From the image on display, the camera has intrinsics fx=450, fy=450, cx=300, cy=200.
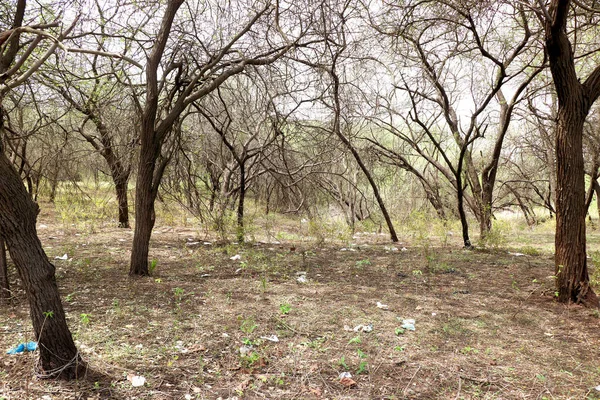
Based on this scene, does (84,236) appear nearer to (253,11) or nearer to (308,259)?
(308,259)

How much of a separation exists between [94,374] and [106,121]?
6.14m

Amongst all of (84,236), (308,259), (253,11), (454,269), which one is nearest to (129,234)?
(84,236)

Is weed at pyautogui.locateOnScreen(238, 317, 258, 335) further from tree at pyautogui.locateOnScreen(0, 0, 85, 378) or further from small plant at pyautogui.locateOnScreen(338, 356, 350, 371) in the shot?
tree at pyautogui.locateOnScreen(0, 0, 85, 378)

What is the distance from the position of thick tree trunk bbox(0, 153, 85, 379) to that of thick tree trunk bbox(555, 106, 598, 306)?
4368 millimetres

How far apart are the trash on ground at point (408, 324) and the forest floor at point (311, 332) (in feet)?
0.13

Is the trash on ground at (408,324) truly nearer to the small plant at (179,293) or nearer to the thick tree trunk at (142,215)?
the small plant at (179,293)

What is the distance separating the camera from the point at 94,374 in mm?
2744

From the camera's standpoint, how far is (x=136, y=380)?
2729mm

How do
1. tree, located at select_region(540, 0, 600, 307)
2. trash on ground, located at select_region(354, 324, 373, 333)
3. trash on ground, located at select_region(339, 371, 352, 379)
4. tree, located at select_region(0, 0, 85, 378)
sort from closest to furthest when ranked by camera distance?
tree, located at select_region(0, 0, 85, 378), trash on ground, located at select_region(339, 371, 352, 379), trash on ground, located at select_region(354, 324, 373, 333), tree, located at select_region(540, 0, 600, 307)

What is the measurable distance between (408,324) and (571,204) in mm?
2062

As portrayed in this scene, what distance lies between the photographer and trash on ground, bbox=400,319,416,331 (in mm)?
3786

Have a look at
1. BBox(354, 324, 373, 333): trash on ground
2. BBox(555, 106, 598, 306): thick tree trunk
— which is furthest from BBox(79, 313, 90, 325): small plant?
BBox(555, 106, 598, 306): thick tree trunk

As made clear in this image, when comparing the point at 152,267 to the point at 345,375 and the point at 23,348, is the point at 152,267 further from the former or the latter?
the point at 345,375

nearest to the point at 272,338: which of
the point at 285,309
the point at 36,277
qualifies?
the point at 285,309
